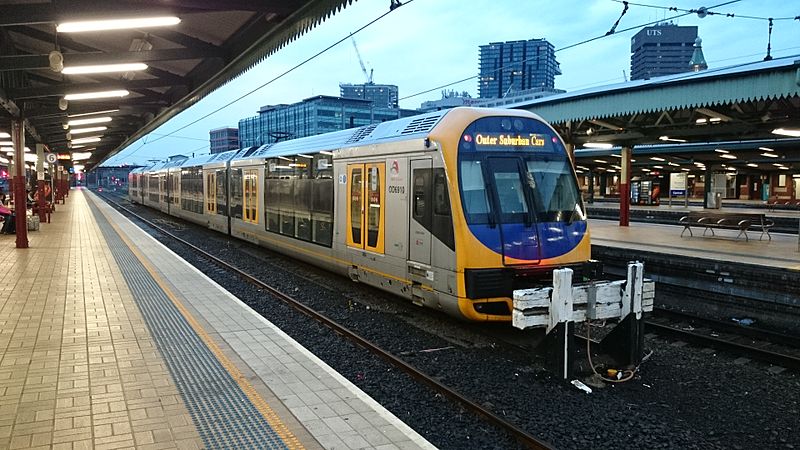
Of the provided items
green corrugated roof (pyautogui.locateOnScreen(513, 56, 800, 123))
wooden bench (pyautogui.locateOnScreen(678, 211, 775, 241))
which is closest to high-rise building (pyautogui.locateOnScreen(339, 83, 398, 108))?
green corrugated roof (pyautogui.locateOnScreen(513, 56, 800, 123))

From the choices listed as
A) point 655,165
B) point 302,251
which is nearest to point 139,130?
point 302,251

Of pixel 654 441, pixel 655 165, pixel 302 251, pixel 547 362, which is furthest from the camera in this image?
pixel 655 165

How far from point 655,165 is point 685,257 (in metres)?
28.7

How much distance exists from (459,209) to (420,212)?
3.12 ft

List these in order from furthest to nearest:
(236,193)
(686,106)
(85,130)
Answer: (85,130) → (236,193) → (686,106)

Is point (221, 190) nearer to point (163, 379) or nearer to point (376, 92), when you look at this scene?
point (163, 379)

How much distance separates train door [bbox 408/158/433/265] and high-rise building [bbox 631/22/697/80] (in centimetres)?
2232

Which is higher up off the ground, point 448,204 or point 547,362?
point 448,204

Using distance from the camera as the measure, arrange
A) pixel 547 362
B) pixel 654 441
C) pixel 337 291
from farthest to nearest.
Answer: pixel 337 291 → pixel 547 362 → pixel 654 441

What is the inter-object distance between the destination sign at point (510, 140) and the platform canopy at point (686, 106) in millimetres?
7165

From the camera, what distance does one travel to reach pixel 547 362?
6.41m

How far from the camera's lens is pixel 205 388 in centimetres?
541

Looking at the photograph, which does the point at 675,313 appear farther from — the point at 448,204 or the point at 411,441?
the point at 411,441

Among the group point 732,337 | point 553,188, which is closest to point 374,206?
point 553,188
